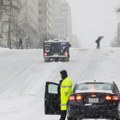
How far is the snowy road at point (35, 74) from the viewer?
20875mm

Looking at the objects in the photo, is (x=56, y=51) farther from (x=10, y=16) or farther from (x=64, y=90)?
(x=10, y=16)

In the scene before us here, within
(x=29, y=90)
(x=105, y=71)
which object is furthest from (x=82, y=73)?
(x=29, y=90)

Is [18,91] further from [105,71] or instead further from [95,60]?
[95,60]

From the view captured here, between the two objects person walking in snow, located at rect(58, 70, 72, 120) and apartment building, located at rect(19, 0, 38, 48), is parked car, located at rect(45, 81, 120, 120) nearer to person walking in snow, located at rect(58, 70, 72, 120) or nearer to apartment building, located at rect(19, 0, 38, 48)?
person walking in snow, located at rect(58, 70, 72, 120)

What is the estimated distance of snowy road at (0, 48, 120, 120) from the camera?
68.5 ft

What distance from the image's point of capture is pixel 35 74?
32.6m

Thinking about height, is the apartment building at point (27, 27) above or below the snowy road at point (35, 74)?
above

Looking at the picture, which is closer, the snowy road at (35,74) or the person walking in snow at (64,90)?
the person walking in snow at (64,90)

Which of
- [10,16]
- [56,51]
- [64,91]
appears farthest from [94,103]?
[10,16]

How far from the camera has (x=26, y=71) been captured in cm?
3419

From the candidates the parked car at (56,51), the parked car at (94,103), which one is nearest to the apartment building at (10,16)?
the parked car at (56,51)

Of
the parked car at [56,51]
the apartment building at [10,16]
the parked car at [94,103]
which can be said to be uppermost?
the apartment building at [10,16]

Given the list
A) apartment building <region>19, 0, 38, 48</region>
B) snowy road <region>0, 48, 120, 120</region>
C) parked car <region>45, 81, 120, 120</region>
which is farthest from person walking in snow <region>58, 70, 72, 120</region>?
apartment building <region>19, 0, 38, 48</region>

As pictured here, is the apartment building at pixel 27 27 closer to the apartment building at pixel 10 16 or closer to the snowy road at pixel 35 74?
the apartment building at pixel 10 16
